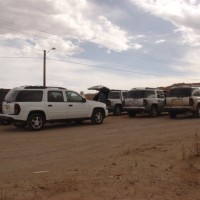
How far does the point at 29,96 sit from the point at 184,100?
348 inches

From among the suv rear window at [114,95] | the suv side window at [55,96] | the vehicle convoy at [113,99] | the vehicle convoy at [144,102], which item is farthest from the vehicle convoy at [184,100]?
the suv side window at [55,96]

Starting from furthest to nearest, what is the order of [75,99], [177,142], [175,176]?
1. [75,99]
2. [177,142]
3. [175,176]

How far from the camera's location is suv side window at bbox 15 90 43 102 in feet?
55.8

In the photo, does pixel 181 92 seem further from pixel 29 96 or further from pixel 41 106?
pixel 29 96

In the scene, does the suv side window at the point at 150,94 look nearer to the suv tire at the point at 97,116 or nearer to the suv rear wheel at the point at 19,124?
the suv tire at the point at 97,116

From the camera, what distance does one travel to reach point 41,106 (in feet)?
57.0

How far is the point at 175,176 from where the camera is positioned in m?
8.24

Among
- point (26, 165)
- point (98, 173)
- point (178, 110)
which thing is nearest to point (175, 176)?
point (98, 173)

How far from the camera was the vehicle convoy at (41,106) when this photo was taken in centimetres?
1692

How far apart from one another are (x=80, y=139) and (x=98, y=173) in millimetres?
5912

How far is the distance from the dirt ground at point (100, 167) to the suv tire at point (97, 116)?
4.22 meters

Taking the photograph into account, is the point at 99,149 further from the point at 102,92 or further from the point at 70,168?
the point at 102,92

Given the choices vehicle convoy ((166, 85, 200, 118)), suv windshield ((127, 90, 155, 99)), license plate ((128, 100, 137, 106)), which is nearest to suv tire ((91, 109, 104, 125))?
license plate ((128, 100, 137, 106))

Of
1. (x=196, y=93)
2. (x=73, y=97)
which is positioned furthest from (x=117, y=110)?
(x=73, y=97)
